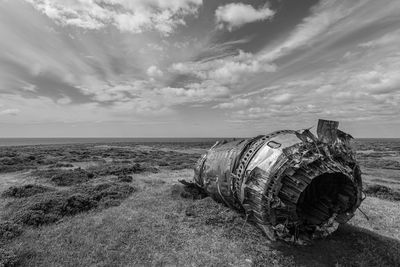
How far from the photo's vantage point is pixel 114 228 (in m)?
9.34

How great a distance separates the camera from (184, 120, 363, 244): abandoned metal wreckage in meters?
6.74

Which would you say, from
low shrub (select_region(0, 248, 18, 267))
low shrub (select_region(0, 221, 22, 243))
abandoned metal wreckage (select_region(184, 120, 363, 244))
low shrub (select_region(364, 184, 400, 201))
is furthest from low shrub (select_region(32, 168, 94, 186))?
low shrub (select_region(364, 184, 400, 201))

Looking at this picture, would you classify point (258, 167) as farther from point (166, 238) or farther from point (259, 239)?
point (166, 238)

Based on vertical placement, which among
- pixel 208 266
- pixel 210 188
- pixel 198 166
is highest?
pixel 198 166

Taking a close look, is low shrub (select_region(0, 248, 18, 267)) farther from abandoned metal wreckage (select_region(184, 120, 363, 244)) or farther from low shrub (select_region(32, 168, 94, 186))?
low shrub (select_region(32, 168, 94, 186))

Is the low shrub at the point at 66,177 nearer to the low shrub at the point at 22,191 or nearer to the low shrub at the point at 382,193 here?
the low shrub at the point at 22,191

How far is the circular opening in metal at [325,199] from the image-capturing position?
24.2 ft

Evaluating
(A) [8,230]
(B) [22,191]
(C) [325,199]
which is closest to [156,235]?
(A) [8,230]

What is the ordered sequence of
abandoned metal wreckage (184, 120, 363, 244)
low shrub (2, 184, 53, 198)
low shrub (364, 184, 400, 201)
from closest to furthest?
abandoned metal wreckage (184, 120, 363, 244) → low shrub (2, 184, 53, 198) → low shrub (364, 184, 400, 201)

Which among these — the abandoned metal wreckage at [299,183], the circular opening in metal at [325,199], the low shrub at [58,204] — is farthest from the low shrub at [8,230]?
the circular opening in metal at [325,199]

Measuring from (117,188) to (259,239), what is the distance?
368 inches

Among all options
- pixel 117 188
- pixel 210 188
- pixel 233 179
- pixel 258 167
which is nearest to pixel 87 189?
pixel 117 188

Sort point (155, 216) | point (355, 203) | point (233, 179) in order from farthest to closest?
point (155, 216), point (233, 179), point (355, 203)

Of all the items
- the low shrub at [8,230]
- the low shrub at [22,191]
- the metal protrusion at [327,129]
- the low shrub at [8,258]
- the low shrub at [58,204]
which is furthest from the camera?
the low shrub at [22,191]
